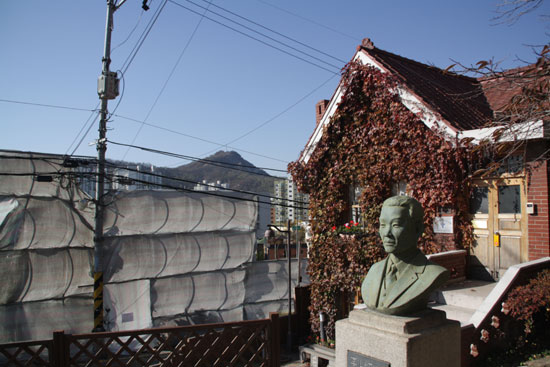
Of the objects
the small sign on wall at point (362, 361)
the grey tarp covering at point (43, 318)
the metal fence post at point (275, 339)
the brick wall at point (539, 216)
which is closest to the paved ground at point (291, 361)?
the metal fence post at point (275, 339)

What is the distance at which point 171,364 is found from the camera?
8.01 metres

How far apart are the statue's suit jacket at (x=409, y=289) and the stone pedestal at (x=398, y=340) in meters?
0.08

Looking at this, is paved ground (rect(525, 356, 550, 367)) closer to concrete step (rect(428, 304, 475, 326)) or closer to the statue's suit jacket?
concrete step (rect(428, 304, 475, 326))

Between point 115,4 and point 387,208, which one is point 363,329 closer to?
point 387,208

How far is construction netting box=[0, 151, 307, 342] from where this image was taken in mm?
11469

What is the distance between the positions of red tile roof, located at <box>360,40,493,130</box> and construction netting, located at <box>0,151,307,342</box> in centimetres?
685

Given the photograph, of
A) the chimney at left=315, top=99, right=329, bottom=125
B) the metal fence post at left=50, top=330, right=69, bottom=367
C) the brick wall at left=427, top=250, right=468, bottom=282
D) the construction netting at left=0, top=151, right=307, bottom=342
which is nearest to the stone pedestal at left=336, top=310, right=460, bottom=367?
the brick wall at left=427, top=250, right=468, bottom=282

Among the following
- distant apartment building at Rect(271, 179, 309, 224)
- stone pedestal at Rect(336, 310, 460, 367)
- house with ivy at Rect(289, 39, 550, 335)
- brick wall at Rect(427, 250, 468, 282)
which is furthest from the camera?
distant apartment building at Rect(271, 179, 309, 224)

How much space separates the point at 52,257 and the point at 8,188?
7.11 ft

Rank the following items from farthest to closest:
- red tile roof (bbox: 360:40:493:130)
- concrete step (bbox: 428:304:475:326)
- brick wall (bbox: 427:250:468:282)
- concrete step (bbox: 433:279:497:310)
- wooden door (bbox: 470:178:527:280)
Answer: red tile roof (bbox: 360:40:493:130) < wooden door (bbox: 470:178:527:280) < brick wall (bbox: 427:250:468:282) < concrete step (bbox: 433:279:497:310) < concrete step (bbox: 428:304:475:326)

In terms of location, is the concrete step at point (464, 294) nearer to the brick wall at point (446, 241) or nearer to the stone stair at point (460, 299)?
the stone stair at point (460, 299)

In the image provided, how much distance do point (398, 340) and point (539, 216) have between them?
5.48 metres

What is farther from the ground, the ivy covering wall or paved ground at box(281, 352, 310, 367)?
the ivy covering wall

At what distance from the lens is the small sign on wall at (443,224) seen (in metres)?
8.59
